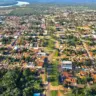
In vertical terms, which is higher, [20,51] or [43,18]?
[43,18]

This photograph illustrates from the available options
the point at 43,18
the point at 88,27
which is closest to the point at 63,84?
the point at 88,27

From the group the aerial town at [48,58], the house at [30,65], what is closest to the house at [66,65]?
the aerial town at [48,58]

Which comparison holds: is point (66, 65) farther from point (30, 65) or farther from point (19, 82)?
point (19, 82)

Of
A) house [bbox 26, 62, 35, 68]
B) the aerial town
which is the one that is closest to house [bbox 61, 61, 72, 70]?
the aerial town

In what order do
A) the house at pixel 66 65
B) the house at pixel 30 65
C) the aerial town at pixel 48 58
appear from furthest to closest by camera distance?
the house at pixel 30 65 < the house at pixel 66 65 < the aerial town at pixel 48 58

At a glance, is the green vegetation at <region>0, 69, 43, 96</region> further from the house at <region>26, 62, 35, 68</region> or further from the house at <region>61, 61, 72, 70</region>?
the house at <region>61, 61, 72, 70</region>

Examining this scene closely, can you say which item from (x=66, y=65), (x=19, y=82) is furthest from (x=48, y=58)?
(x=19, y=82)

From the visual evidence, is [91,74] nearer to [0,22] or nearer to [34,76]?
[34,76]

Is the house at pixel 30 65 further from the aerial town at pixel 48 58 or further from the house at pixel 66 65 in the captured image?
the house at pixel 66 65
